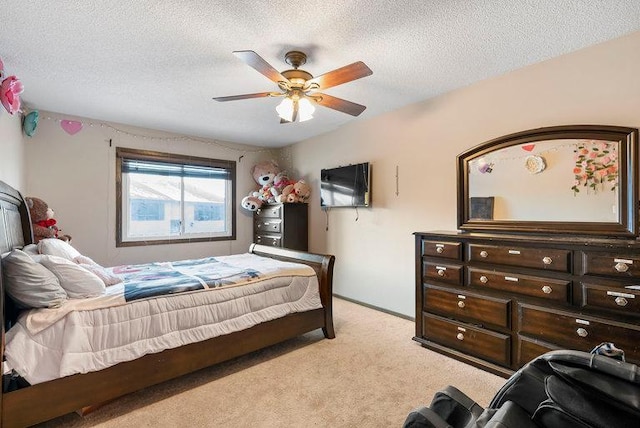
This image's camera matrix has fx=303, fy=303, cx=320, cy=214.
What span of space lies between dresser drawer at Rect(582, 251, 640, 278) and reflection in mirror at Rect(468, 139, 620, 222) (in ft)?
1.40

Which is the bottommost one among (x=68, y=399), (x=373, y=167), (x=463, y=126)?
(x=68, y=399)

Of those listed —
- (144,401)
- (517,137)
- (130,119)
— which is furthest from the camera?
(130,119)

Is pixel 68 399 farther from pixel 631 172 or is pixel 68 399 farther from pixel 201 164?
pixel 631 172

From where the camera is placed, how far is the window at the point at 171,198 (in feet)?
13.2

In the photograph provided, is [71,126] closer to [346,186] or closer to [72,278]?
[72,278]

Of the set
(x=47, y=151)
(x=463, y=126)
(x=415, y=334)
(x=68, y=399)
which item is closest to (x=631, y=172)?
(x=463, y=126)

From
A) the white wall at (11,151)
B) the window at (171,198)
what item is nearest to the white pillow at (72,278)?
the white wall at (11,151)

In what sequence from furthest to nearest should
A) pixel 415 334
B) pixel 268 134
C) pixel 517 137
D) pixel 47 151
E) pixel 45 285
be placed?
1. pixel 268 134
2. pixel 47 151
3. pixel 415 334
4. pixel 517 137
5. pixel 45 285

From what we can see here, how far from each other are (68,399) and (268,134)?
3.63 meters

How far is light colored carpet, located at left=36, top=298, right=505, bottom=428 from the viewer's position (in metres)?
1.80

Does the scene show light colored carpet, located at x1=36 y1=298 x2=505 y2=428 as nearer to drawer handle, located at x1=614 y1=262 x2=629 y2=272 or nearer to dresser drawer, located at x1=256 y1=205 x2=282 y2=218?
drawer handle, located at x1=614 y1=262 x2=629 y2=272

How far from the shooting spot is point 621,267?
1756mm

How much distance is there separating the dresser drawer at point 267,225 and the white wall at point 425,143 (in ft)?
1.87

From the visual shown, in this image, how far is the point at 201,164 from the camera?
4.58m
